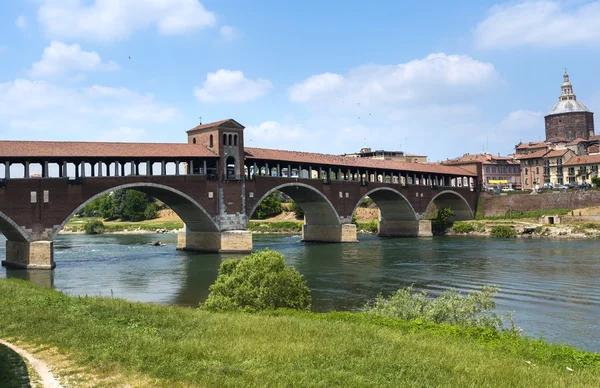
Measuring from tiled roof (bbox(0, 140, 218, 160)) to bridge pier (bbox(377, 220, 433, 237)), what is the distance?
37.4m

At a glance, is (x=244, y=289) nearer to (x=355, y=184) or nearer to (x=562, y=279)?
(x=562, y=279)

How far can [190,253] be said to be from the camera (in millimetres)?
60500

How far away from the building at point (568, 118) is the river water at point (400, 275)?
86.2 metres

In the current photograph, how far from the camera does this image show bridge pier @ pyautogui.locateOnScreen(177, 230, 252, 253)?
56.8m

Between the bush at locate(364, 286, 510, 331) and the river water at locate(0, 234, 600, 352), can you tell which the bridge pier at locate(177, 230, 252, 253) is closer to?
the river water at locate(0, 234, 600, 352)

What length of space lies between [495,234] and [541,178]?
41.0m

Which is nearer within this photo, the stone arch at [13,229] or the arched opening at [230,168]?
the stone arch at [13,229]

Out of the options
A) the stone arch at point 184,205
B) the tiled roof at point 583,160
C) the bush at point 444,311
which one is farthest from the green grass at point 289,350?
the tiled roof at point 583,160

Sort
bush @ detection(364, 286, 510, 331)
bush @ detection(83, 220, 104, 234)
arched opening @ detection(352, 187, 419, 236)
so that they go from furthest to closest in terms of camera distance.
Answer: bush @ detection(83, 220, 104, 234) → arched opening @ detection(352, 187, 419, 236) → bush @ detection(364, 286, 510, 331)

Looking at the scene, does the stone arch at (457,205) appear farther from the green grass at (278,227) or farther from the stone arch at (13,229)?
the stone arch at (13,229)

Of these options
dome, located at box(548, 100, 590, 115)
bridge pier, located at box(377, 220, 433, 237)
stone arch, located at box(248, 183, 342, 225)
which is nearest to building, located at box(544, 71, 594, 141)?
dome, located at box(548, 100, 590, 115)

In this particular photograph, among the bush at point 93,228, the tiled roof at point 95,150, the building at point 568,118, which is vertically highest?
the building at point 568,118

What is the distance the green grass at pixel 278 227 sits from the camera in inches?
3942

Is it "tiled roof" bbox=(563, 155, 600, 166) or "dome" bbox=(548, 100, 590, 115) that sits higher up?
"dome" bbox=(548, 100, 590, 115)
